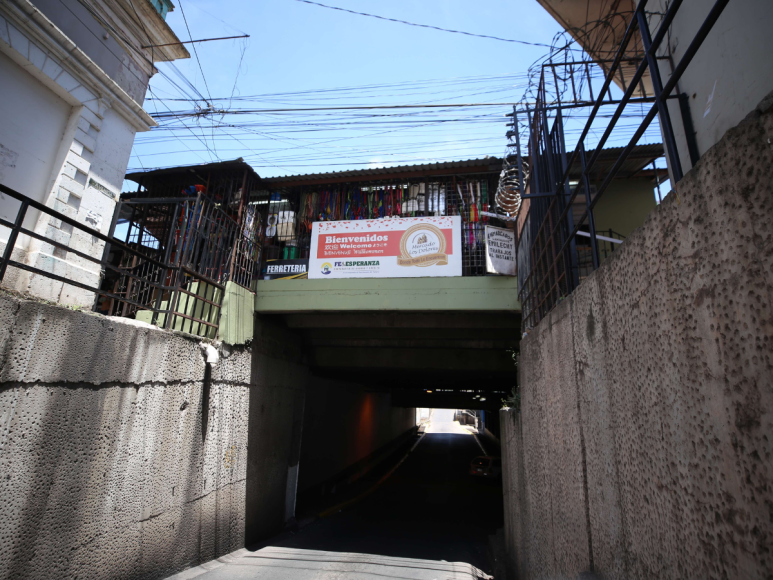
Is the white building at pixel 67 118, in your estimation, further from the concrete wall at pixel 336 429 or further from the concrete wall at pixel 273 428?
the concrete wall at pixel 336 429

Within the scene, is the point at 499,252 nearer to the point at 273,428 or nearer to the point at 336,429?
the point at 273,428

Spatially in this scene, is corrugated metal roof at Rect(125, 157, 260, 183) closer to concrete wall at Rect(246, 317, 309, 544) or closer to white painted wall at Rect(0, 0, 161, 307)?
white painted wall at Rect(0, 0, 161, 307)

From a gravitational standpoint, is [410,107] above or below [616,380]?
above

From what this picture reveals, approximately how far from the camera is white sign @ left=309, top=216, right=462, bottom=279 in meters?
8.65

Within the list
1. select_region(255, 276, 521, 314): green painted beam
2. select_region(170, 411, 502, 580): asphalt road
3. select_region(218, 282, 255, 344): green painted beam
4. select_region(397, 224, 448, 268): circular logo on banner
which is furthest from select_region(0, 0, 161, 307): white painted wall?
select_region(397, 224, 448, 268): circular logo on banner

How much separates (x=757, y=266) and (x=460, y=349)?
10.6 meters

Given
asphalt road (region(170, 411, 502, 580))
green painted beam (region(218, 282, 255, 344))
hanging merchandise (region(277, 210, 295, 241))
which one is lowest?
asphalt road (region(170, 411, 502, 580))

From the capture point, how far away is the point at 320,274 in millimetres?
9039

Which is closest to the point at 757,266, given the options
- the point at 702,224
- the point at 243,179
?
the point at 702,224

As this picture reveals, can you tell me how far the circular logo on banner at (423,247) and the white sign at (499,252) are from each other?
100cm

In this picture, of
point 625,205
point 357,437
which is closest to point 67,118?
point 625,205

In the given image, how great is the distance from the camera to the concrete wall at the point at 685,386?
4.30 ft

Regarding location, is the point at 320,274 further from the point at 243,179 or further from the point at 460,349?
the point at 460,349

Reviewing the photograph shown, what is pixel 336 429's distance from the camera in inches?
591
